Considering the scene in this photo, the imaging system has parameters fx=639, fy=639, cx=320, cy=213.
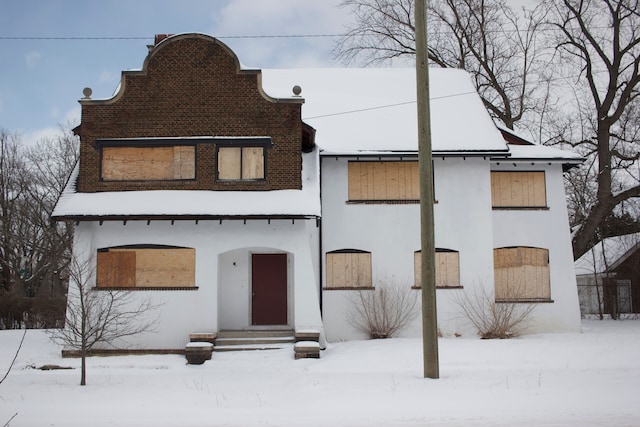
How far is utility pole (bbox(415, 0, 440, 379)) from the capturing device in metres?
12.7

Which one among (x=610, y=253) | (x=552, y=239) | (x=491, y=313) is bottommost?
(x=491, y=313)

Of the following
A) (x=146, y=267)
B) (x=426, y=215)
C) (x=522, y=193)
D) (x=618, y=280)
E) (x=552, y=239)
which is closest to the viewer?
(x=426, y=215)

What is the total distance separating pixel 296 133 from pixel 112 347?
803 centimetres

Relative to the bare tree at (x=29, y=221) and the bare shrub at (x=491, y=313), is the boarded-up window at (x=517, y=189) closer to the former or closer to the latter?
the bare shrub at (x=491, y=313)

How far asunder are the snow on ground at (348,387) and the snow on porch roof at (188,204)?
3.84m

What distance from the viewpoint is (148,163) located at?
61.7 ft

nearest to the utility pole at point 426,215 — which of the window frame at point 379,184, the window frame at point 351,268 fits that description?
the window frame at point 351,268

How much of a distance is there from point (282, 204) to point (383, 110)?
713cm

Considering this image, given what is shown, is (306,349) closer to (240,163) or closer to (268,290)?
(268,290)

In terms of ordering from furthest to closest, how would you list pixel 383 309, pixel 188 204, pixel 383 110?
pixel 383 110 → pixel 383 309 → pixel 188 204

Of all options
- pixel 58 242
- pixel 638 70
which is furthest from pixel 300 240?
pixel 58 242

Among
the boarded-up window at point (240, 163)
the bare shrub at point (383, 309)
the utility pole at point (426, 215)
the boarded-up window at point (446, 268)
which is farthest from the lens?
the boarded-up window at point (446, 268)

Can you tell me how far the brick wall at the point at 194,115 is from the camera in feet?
61.7

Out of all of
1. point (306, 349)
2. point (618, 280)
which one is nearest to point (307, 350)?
point (306, 349)
